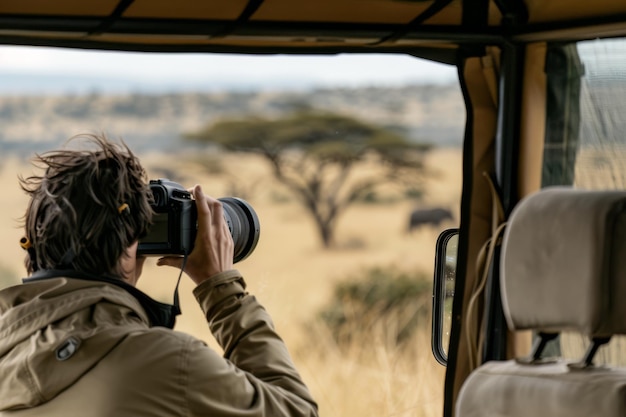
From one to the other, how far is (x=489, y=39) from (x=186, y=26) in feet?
2.67

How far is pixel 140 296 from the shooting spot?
189cm

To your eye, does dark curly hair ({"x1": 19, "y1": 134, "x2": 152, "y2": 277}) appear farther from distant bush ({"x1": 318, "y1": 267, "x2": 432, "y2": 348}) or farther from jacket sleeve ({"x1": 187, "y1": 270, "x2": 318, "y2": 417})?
distant bush ({"x1": 318, "y1": 267, "x2": 432, "y2": 348})

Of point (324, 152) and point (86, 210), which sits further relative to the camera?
point (324, 152)

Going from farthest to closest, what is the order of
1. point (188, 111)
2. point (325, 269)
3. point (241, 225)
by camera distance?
point (188, 111), point (325, 269), point (241, 225)

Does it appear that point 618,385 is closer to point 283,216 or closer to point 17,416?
point 17,416

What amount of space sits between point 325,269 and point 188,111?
264 cm

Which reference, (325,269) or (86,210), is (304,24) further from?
(325,269)

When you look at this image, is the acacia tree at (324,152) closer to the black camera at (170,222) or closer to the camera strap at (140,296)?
the black camera at (170,222)

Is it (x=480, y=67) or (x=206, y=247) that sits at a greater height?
(x=480, y=67)

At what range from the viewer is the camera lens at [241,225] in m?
2.24

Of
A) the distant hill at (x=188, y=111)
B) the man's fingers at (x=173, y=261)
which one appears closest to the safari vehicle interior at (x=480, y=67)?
the man's fingers at (x=173, y=261)

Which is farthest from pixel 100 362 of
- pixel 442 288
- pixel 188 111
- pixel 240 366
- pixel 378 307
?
pixel 188 111

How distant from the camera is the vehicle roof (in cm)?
257

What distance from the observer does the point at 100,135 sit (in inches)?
76.7
